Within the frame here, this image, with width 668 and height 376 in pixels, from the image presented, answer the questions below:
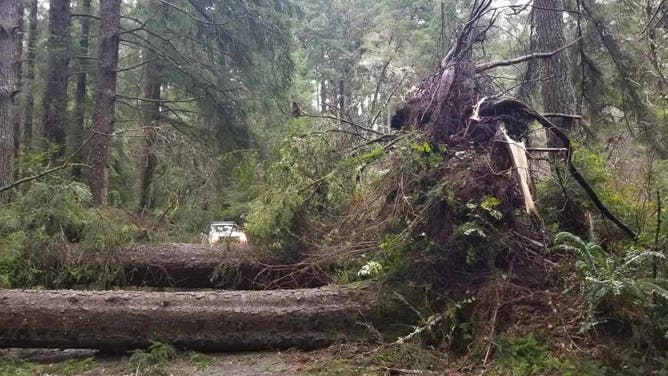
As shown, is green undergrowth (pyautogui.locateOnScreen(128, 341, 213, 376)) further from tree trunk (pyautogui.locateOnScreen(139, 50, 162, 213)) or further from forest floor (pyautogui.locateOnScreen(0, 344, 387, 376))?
tree trunk (pyautogui.locateOnScreen(139, 50, 162, 213))

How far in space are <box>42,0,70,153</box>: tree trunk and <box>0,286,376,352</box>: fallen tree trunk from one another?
7584 mm

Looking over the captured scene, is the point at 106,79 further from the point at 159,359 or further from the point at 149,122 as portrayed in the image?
the point at 159,359

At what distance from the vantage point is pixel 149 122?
11516 mm

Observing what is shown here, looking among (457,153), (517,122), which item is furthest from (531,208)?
(517,122)

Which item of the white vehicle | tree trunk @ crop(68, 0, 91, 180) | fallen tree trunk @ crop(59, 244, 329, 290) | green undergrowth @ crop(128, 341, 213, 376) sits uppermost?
tree trunk @ crop(68, 0, 91, 180)

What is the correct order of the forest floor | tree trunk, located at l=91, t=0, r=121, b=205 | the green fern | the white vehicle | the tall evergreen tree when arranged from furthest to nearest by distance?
the tall evergreen tree, tree trunk, located at l=91, t=0, r=121, b=205, the white vehicle, the forest floor, the green fern

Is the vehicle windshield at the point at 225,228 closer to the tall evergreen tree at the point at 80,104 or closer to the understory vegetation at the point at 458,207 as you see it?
the understory vegetation at the point at 458,207

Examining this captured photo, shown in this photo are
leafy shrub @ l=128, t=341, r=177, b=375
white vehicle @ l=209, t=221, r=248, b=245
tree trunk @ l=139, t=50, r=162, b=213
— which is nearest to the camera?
leafy shrub @ l=128, t=341, r=177, b=375

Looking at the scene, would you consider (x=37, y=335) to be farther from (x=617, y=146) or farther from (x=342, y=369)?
(x=617, y=146)

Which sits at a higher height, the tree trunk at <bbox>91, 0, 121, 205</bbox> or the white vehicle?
the tree trunk at <bbox>91, 0, 121, 205</bbox>

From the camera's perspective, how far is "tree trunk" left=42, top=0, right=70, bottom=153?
37.1 feet

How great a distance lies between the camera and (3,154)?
7504 millimetres

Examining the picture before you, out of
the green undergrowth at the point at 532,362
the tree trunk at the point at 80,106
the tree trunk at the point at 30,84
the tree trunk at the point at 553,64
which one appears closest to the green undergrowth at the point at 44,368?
the green undergrowth at the point at 532,362

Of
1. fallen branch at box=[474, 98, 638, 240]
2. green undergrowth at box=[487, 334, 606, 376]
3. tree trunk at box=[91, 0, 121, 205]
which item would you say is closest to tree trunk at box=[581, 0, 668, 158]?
fallen branch at box=[474, 98, 638, 240]
